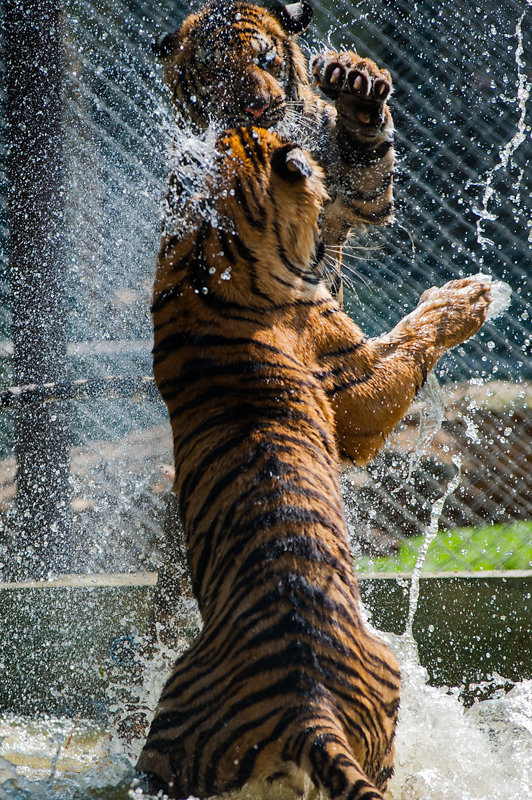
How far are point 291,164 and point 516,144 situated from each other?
8.21ft

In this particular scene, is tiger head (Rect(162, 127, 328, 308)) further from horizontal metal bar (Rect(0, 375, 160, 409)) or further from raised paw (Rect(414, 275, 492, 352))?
horizontal metal bar (Rect(0, 375, 160, 409))

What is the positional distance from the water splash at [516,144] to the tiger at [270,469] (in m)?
1.89

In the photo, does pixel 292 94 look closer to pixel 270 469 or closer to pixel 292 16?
pixel 292 16

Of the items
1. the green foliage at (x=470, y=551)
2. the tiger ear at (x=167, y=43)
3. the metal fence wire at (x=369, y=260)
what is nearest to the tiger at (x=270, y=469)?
the tiger ear at (x=167, y=43)

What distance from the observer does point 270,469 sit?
117 centimetres

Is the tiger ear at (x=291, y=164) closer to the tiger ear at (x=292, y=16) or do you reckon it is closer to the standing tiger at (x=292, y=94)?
the standing tiger at (x=292, y=94)

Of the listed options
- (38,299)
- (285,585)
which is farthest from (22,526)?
(285,585)

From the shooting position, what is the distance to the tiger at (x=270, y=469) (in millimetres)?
987

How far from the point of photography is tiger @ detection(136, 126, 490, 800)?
0.99 metres

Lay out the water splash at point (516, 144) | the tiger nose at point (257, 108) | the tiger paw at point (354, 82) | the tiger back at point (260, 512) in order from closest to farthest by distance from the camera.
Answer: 1. the tiger back at point (260, 512)
2. the tiger paw at point (354, 82)
3. the tiger nose at point (257, 108)
4. the water splash at point (516, 144)

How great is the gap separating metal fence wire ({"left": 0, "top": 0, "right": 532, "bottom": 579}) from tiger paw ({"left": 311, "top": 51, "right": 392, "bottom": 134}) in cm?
76

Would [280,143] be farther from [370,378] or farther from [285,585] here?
[285,585]

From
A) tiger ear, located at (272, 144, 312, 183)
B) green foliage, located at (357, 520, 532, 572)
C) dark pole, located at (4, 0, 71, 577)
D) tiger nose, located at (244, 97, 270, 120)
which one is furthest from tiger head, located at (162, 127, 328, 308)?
green foliage, located at (357, 520, 532, 572)

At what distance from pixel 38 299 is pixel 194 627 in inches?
53.0
